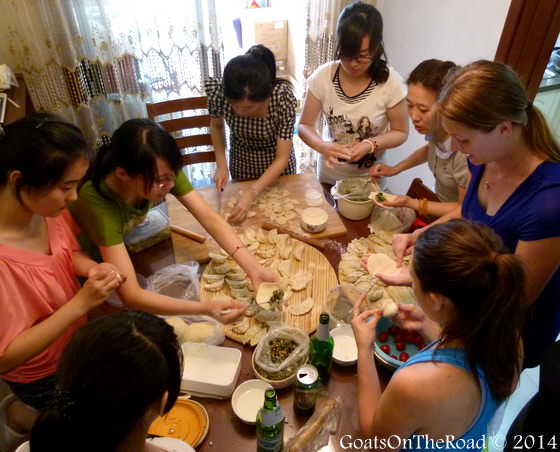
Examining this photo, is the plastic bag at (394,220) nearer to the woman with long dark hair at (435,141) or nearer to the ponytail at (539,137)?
the woman with long dark hair at (435,141)

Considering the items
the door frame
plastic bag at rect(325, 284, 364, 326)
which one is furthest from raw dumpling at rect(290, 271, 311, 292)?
the door frame

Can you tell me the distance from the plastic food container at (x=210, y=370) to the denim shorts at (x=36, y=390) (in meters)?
0.50

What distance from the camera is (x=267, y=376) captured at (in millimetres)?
1306

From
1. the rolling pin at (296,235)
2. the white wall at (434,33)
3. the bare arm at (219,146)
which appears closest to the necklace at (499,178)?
the rolling pin at (296,235)

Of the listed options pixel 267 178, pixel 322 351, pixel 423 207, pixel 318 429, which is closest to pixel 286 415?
pixel 318 429

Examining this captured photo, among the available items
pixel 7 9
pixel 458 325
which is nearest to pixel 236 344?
pixel 458 325

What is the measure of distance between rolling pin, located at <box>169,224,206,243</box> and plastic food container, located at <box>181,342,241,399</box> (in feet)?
2.17

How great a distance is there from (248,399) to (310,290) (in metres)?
0.59

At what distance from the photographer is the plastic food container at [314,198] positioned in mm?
2236

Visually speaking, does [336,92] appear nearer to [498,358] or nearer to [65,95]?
[498,358]

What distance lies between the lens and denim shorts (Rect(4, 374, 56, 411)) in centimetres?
140

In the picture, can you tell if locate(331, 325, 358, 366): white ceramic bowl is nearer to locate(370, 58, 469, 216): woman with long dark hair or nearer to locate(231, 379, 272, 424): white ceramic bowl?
locate(231, 379, 272, 424): white ceramic bowl

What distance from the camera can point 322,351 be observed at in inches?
50.8

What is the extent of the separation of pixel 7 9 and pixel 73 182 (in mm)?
2241
